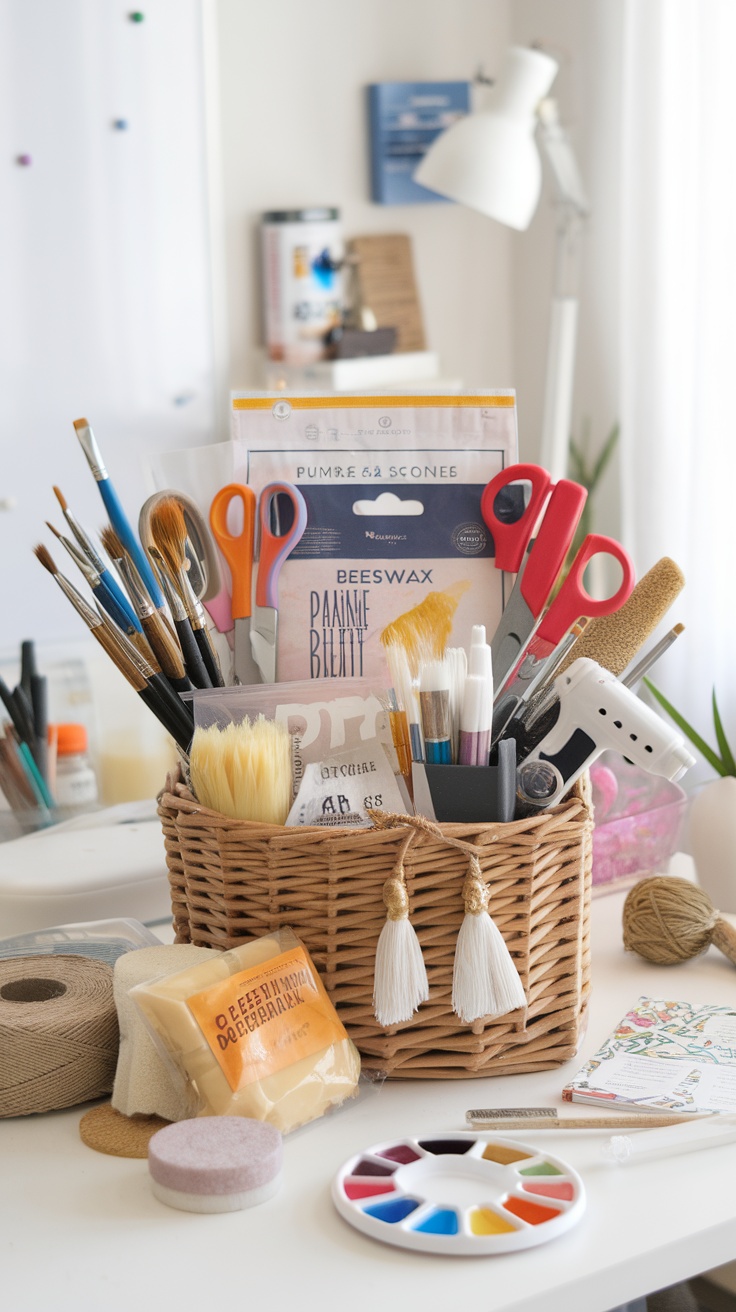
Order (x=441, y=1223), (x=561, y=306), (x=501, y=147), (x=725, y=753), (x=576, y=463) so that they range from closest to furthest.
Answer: (x=441, y=1223) < (x=725, y=753) < (x=501, y=147) < (x=561, y=306) < (x=576, y=463)

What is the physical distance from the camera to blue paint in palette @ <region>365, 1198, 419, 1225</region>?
0.55m

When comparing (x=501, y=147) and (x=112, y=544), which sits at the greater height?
(x=501, y=147)

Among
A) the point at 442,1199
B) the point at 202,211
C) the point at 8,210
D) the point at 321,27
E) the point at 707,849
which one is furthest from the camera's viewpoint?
the point at 321,27

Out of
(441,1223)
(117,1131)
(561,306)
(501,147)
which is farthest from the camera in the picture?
(561,306)

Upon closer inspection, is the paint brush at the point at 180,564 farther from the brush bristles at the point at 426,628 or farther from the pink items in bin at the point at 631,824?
the pink items in bin at the point at 631,824

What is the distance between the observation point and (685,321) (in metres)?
2.00

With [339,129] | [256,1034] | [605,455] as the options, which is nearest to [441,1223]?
[256,1034]

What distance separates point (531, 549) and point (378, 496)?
0.32ft

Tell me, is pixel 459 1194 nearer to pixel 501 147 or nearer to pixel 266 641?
pixel 266 641

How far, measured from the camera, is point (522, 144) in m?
1.94

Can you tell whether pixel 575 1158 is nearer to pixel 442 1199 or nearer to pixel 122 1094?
pixel 442 1199

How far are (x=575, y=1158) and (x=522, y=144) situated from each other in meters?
1.67

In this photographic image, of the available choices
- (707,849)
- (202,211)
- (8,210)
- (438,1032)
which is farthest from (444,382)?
(438,1032)

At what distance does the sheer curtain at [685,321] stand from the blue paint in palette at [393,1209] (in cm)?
152
